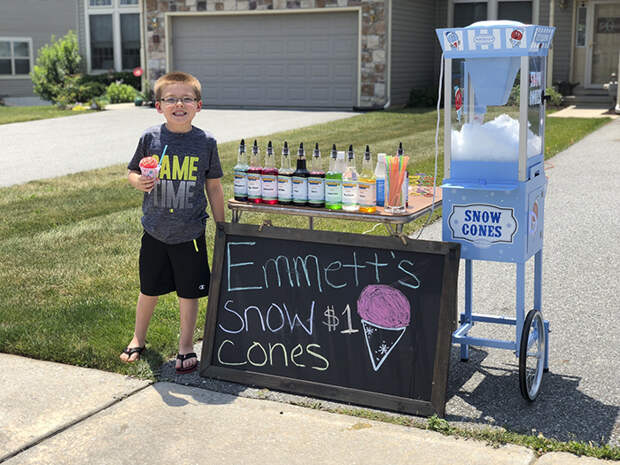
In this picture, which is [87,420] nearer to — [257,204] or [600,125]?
[257,204]

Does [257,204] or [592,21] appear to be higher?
[592,21]

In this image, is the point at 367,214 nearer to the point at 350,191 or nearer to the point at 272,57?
the point at 350,191

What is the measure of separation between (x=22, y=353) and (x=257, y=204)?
5.46 ft

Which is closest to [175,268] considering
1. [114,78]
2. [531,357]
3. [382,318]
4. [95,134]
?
[382,318]

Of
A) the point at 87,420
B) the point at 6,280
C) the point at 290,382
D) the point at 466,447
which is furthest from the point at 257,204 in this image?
the point at 6,280

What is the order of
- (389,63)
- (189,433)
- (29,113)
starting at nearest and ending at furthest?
(189,433) → (29,113) → (389,63)

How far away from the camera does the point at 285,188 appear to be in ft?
14.4

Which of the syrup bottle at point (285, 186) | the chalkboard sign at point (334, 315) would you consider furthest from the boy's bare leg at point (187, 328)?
the syrup bottle at point (285, 186)

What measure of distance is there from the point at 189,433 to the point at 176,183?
1345mm

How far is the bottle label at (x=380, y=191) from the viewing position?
4.22 m

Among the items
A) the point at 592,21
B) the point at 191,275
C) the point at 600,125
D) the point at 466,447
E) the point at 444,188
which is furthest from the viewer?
the point at 592,21

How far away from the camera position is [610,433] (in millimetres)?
3744

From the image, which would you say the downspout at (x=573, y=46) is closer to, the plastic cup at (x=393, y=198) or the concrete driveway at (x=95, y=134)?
the concrete driveway at (x=95, y=134)

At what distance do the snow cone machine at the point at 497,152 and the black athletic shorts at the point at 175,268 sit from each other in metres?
1.35
